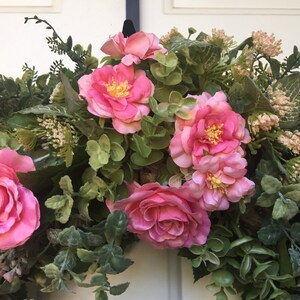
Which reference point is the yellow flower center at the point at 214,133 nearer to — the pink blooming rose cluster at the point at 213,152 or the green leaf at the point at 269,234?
the pink blooming rose cluster at the point at 213,152

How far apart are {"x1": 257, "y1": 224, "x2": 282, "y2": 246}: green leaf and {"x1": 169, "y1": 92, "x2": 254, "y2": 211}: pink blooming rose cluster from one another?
0.04 meters

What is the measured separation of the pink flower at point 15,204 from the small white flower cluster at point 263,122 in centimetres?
23

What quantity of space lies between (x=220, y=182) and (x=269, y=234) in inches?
3.0

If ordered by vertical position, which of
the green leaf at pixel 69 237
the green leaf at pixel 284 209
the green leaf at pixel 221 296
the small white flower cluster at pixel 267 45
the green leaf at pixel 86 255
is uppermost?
the small white flower cluster at pixel 267 45

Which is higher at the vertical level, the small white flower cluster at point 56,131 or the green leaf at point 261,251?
the small white flower cluster at point 56,131

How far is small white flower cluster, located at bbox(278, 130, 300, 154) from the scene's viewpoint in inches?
19.8

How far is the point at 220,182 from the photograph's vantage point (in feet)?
1.56

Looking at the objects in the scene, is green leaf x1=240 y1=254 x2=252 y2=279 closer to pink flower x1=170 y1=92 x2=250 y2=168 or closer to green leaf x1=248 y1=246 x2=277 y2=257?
green leaf x1=248 y1=246 x2=277 y2=257

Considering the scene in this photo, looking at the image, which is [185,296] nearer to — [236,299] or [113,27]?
[236,299]

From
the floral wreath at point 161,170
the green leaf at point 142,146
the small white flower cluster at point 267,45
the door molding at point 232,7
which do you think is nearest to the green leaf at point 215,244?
the floral wreath at point 161,170

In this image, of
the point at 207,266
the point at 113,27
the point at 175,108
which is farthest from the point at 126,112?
the point at 113,27

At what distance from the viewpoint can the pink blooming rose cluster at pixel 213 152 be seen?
48cm

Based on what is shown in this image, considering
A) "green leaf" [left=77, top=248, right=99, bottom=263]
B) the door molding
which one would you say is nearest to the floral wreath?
"green leaf" [left=77, top=248, right=99, bottom=263]

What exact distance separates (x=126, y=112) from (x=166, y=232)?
0.13 meters
